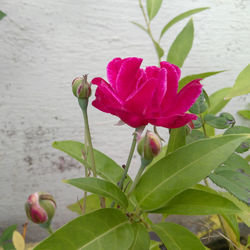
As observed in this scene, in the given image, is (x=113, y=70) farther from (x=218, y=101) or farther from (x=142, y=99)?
(x=218, y=101)

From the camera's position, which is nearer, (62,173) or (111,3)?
(111,3)

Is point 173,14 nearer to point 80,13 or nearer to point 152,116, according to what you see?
point 80,13

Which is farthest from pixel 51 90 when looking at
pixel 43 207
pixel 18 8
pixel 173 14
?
pixel 43 207

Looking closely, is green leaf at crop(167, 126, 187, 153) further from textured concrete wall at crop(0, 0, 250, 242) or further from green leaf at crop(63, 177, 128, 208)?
textured concrete wall at crop(0, 0, 250, 242)

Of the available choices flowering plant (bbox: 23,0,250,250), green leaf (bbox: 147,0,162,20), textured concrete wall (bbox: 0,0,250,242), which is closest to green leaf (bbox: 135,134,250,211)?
flowering plant (bbox: 23,0,250,250)

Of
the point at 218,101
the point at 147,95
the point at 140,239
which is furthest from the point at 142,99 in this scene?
the point at 218,101
